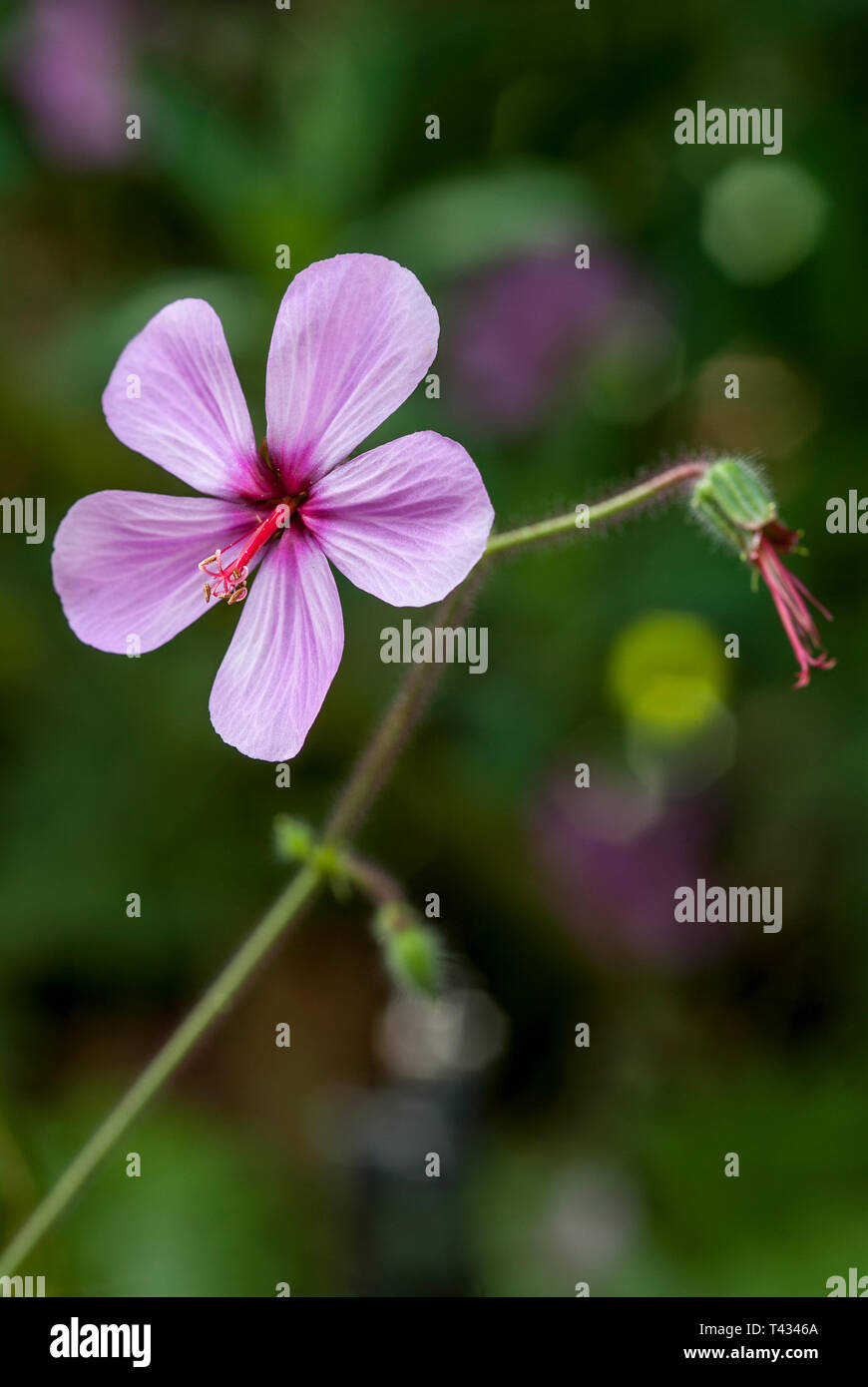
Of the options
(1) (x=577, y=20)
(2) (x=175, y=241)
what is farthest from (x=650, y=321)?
(2) (x=175, y=241)

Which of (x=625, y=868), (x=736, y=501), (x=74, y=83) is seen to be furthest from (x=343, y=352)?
(x=74, y=83)

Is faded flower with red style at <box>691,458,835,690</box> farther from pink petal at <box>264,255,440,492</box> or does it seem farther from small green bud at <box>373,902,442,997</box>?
small green bud at <box>373,902,442,997</box>

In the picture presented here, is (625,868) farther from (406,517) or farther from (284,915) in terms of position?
(406,517)

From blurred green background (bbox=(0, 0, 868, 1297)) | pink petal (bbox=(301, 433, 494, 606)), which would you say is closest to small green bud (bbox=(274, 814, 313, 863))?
pink petal (bbox=(301, 433, 494, 606))

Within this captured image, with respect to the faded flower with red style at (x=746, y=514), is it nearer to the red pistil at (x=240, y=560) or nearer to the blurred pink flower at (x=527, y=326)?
the red pistil at (x=240, y=560)

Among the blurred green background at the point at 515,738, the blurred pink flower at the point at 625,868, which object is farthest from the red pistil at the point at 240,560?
the blurred pink flower at the point at 625,868

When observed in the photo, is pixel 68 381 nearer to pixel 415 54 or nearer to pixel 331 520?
pixel 415 54
